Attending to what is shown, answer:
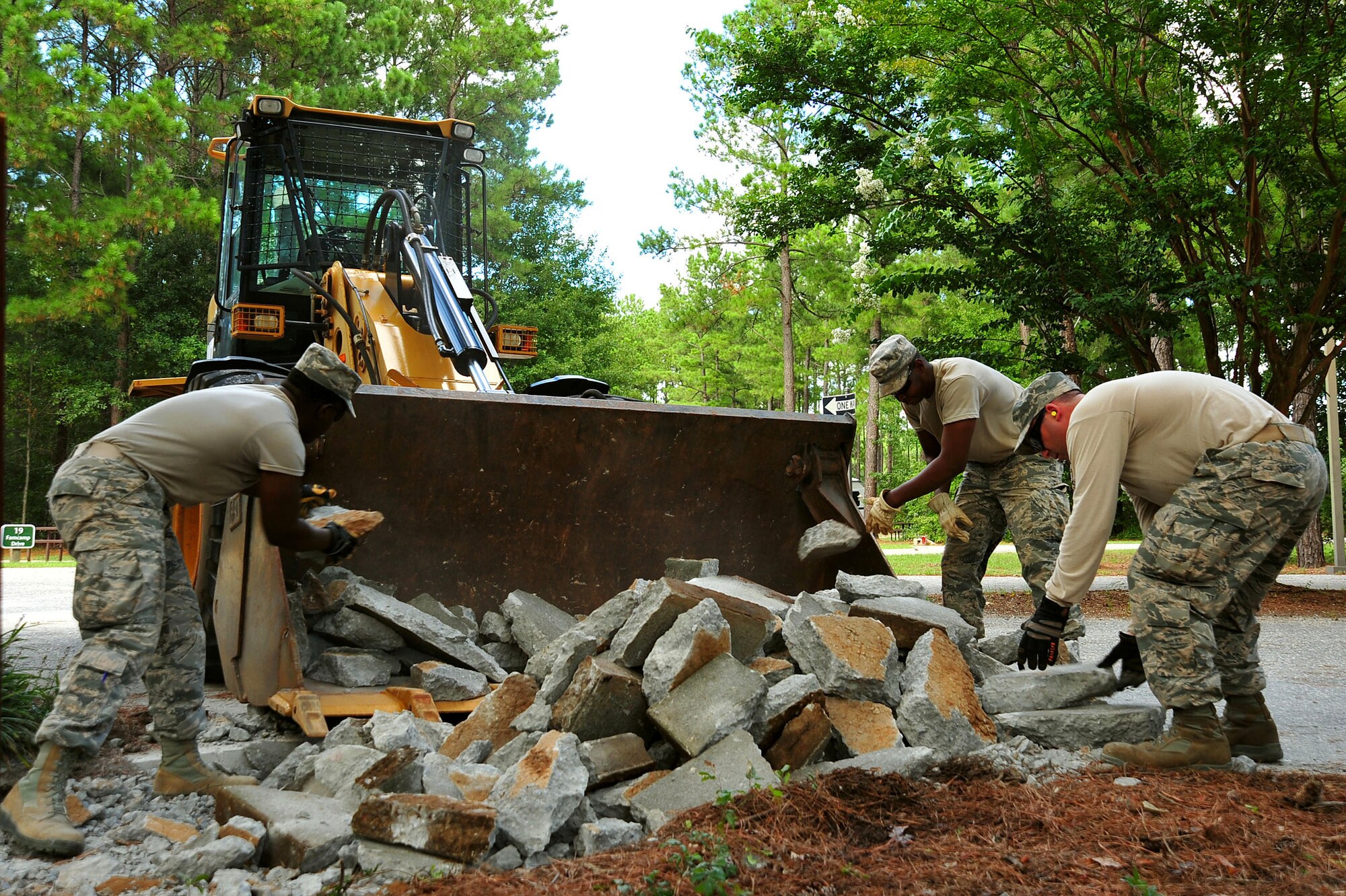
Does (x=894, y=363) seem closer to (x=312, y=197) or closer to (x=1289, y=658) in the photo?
(x=1289, y=658)

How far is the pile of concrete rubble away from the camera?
109 inches

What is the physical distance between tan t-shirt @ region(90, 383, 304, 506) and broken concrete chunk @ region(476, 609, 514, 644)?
162cm

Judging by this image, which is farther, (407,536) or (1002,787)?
(407,536)

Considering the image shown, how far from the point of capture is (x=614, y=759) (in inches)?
132

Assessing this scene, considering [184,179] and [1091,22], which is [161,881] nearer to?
[1091,22]

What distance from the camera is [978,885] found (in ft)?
8.10

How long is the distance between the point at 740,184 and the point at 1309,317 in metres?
14.9

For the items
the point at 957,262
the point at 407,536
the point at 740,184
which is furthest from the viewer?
the point at 740,184

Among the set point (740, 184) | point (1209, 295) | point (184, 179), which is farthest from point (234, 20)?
point (1209, 295)

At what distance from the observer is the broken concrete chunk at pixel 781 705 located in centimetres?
347

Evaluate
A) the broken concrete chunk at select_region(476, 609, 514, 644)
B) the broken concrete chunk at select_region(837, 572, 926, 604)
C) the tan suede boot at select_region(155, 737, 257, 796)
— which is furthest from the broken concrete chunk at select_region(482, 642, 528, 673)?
the broken concrete chunk at select_region(837, 572, 926, 604)

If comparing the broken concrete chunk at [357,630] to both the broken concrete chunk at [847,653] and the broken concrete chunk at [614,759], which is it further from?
the broken concrete chunk at [847,653]

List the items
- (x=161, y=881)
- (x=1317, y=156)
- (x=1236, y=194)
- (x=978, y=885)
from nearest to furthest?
(x=978, y=885) → (x=161, y=881) → (x=1317, y=156) → (x=1236, y=194)

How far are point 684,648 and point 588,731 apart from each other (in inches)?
17.3
